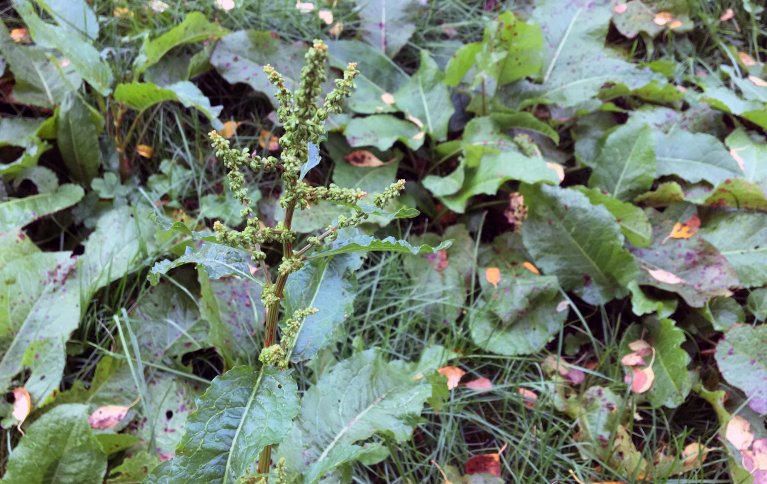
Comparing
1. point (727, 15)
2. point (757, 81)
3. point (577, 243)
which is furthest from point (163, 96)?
point (727, 15)

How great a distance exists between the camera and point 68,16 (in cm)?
255

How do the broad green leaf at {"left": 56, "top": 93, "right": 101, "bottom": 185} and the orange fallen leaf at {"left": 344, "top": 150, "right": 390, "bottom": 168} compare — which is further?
the orange fallen leaf at {"left": 344, "top": 150, "right": 390, "bottom": 168}

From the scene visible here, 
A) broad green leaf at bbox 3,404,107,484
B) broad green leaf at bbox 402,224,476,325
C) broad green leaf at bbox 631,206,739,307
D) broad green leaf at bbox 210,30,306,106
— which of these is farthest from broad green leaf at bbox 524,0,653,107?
broad green leaf at bbox 3,404,107,484

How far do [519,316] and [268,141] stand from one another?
1245 millimetres

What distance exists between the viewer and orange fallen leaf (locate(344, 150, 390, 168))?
2.56m

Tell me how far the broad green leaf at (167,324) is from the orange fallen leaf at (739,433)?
163 cm

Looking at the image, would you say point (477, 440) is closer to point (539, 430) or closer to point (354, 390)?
point (539, 430)

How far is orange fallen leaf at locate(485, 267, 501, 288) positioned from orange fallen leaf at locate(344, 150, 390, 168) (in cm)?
63

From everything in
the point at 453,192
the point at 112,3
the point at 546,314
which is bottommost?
the point at 546,314

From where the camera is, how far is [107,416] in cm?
182

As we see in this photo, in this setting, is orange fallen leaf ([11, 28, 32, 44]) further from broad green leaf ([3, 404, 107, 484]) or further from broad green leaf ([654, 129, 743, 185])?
broad green leaf ([654, 129, 743, 185])

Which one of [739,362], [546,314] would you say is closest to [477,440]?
[546,314]

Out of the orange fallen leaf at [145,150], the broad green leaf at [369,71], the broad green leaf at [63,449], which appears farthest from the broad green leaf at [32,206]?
the broad green leaf at [369,71]

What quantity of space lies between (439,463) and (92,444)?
3.16ft
